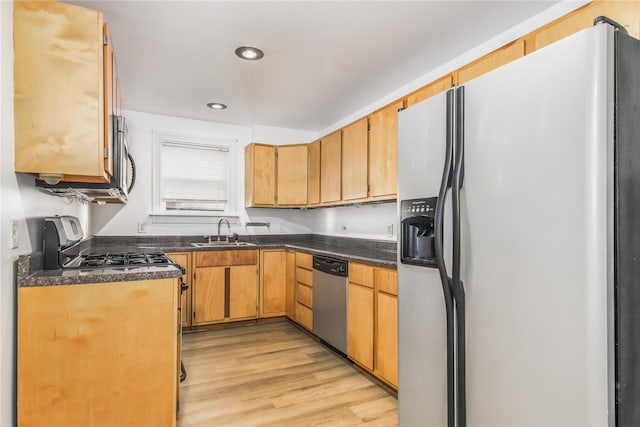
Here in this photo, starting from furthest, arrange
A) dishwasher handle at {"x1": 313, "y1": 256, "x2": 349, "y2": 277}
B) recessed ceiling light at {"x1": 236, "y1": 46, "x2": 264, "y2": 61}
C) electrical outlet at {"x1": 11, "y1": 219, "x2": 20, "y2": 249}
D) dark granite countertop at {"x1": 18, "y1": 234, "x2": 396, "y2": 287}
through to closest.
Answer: dishwasher handle at {"x1": 313, "y1": 256, "x2": 349, "y2": 277}
recessed ceiling light at {"x1": 236, "y1": 46, "x2": 264, "y2": 61}
dark granite countertop at {"x1": 18, "y1": 234, "x2": 396, "y2": 287}
electrical outlet at {"x1": 11, "y1": 219, "x2": 20, "y2": 249}

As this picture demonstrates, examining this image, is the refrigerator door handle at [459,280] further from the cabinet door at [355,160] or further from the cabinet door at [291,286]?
the cabinet door at [291,286]

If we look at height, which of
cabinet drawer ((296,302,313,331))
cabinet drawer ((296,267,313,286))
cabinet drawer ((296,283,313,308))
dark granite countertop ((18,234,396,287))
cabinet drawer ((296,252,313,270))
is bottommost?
cabinet drawer ((296,302,313,331))

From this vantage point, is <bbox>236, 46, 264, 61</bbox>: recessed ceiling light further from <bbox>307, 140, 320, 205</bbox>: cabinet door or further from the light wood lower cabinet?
the light wood lower cabinet

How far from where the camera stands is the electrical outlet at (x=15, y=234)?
154 cm

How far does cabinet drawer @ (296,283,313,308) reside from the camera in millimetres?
3741

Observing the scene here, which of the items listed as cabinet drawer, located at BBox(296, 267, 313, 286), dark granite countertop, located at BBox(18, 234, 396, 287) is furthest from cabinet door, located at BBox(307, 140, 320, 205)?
cabinet drawer, located at BBox(296, 267, 313, 286)

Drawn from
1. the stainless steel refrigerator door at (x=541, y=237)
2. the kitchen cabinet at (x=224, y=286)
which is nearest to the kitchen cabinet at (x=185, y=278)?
the kitchen cabinet at (x=224, y=286)

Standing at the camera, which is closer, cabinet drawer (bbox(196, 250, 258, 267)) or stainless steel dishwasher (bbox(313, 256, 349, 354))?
stainless steel dishwasher (bbox(313, 256, 349, 354))

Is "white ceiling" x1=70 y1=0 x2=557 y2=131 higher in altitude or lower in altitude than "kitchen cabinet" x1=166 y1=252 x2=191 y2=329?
higher

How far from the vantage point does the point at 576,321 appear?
3.56 ft

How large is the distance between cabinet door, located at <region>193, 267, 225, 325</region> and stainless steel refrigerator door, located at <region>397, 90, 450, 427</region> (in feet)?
8.66

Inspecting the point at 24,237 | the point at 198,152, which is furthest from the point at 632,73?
the point at 198,152

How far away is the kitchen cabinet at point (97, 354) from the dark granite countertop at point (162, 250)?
35mm

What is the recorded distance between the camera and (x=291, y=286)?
4.21 meters
